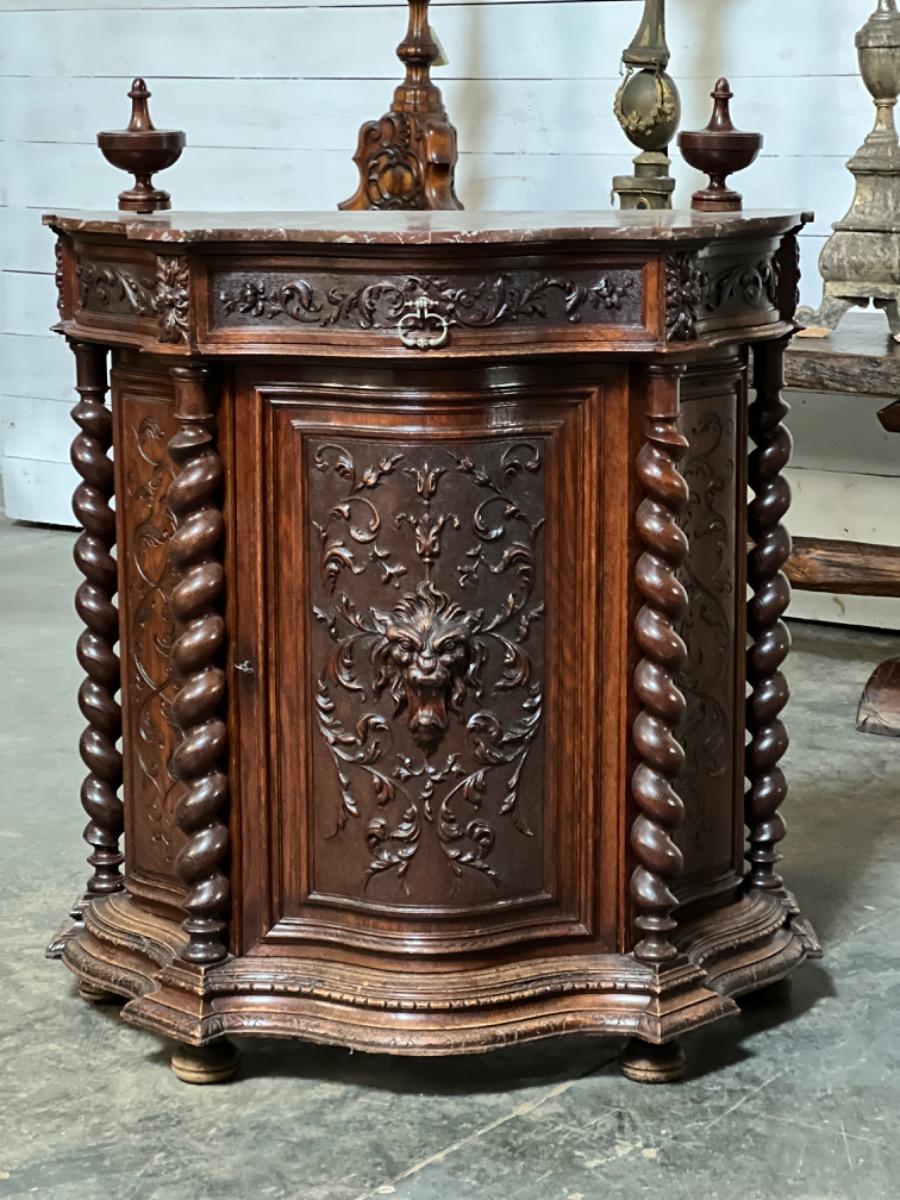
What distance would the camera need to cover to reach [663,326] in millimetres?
2365

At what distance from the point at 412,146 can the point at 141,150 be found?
255cm

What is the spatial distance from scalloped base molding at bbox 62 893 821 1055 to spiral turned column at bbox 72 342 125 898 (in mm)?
321

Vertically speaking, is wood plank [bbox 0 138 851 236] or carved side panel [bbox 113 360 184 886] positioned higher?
wood plank [bbox 0 138 851 236]

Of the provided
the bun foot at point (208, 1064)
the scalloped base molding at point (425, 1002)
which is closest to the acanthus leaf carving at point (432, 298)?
the scalloped base molding at point (425, 1002)

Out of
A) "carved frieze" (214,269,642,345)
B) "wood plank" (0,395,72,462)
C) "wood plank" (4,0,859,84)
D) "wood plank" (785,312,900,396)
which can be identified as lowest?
"wood plank" (0,395,72,462)

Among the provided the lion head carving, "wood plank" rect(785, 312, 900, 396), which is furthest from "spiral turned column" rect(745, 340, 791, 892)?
"wood plank" rect(785, 312, 900, 396)

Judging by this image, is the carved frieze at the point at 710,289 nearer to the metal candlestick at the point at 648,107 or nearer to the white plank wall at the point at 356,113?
the metal candlestick at the point at 648,107

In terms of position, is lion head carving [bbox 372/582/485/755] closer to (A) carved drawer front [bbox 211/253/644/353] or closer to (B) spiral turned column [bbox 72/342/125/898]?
(A) carved drawer front [bbox 211/253/644/353]

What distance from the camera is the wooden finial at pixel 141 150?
2707 millimetres

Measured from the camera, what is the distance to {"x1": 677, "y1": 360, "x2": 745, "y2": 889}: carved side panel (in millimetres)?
2627

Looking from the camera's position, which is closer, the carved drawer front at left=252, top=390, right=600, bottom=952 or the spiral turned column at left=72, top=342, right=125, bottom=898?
the carved drawer front at left=252, top=390, right=600, bottom=952

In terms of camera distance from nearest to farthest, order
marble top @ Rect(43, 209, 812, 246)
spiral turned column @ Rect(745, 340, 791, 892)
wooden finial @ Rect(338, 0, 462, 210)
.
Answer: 1. marble top @ Rect(43, 209, 812, 246)
2. spiral turned column @ Rect(745, 340, 791, 892)
3. wooden finial @ Rect(338, 0, 462, 210)

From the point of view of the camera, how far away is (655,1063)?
8.45ft

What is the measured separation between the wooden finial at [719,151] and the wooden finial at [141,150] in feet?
2.56
